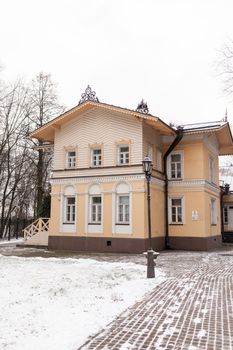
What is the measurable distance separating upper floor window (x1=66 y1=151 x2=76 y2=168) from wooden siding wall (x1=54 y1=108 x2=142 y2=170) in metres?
0.27

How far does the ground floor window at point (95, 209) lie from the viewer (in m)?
21.2

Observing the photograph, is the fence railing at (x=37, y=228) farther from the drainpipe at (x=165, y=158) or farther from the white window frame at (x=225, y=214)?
the white window frame at (x=225, y=214)

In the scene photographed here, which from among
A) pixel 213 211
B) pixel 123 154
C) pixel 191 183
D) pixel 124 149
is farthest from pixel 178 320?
pixel 213 211

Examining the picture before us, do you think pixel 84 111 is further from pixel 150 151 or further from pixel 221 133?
pixel 221 133

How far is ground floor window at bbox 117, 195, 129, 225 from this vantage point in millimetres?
20438

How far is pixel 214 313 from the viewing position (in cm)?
742

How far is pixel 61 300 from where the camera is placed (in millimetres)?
8289

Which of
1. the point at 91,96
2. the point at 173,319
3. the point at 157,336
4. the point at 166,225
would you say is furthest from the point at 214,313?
the point at 91,96

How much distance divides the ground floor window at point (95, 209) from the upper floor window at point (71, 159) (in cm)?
261

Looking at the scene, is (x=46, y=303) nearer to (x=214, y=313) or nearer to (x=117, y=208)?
(x=214, y=313)

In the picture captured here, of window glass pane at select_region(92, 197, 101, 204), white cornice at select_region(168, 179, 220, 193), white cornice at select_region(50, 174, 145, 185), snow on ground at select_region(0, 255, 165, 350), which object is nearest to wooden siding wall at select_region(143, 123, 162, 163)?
white cornice at select_region(50, 174, 145, 185)

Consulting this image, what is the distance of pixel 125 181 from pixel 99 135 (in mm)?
3274

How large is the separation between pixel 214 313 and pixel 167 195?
1546 centimetres

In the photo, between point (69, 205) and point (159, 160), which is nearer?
point (69, 205)
